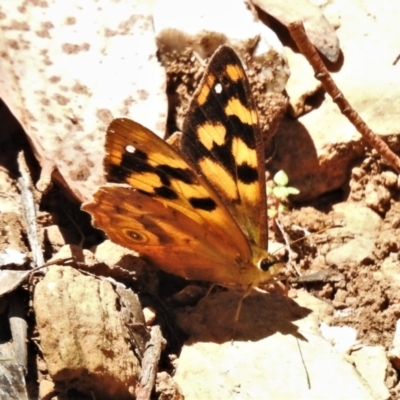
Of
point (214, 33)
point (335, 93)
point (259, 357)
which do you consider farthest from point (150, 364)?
point (214, 33)

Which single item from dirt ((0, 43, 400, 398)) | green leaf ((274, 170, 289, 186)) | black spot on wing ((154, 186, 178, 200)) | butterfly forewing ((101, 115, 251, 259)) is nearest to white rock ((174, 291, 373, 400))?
dirt ((0, 43, 400, 398))

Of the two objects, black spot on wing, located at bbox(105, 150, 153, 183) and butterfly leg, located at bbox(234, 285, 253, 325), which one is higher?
black spot on wing, located at bbox(105, 150, 153, 183)

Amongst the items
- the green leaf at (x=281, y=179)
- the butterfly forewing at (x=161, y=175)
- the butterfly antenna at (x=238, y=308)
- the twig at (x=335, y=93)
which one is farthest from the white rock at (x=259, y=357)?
the twig at (x=335, y=93)

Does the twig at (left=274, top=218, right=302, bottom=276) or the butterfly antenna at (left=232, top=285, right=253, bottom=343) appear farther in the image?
the twig at (left=274, top=218, right=302, bottom=276)

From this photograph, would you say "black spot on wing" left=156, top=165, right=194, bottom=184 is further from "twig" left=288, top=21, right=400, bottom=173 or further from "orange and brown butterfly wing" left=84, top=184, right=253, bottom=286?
"twig" left=288, top=21, right=400, bottom=173

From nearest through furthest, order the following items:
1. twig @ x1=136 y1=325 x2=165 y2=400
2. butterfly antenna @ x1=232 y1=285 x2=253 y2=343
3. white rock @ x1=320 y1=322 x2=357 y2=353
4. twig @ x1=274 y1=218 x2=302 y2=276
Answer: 1. twig @ x1=136 y1=325 x2=165 y2=400
2. butterfly antenna @ x1=232 y1=285 x2=253 y2=343
3. white rock @ x1=320 y1=322 x2=357 y2=353
4. twig @ x1=274 y1=218 x2=302 y2=276

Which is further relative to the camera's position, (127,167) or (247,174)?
(247,174)

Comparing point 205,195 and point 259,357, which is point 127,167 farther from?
point 259,357

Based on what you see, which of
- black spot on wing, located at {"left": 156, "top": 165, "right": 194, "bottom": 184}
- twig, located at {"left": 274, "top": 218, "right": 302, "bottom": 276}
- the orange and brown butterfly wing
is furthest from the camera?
twig, located at {"left": 274, "top": 218, "right": 302, "bottom": 276}
